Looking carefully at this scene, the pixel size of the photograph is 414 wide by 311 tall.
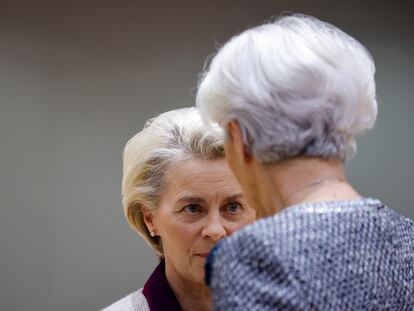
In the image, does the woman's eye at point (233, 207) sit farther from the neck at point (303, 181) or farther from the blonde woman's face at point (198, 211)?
the neck at point (303, 181)

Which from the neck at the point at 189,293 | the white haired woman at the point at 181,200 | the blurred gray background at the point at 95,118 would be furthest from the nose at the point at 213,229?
the blurred gray background at the point at 95,118

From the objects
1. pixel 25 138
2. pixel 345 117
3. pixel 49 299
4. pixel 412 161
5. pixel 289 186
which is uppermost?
pixel 345 117

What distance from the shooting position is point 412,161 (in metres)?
3.18

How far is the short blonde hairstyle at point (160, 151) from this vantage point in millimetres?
1763

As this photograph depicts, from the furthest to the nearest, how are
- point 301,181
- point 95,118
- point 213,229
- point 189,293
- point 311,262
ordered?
point 95,118
point 189,293
point 213,229
point 301,181
point 311,262

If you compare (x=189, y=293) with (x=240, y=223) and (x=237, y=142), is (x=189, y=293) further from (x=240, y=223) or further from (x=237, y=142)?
(x=237, y=142)

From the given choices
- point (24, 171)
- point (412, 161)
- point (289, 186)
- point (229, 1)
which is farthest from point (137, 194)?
point (412, 161)

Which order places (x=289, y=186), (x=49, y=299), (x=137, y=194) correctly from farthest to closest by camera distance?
(x=49, y=299) < (x=137, y=194) < (x=289, y=186)

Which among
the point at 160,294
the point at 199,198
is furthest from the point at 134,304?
the point at 199,198

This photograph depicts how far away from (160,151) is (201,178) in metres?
0.16

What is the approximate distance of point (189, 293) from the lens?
1.78 meters

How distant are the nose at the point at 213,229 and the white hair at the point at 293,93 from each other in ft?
2.08

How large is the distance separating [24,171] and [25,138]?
0.52 feet

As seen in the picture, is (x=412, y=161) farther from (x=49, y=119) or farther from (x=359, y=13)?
(x=49, y=119)
